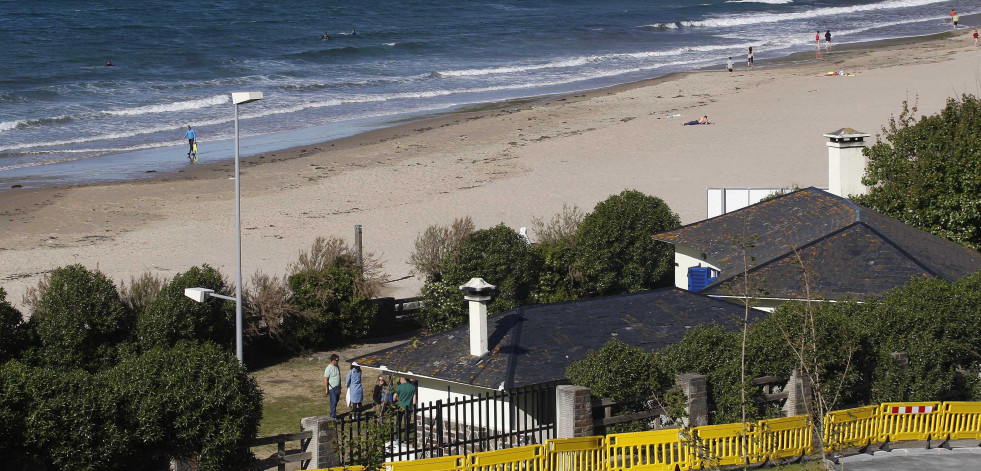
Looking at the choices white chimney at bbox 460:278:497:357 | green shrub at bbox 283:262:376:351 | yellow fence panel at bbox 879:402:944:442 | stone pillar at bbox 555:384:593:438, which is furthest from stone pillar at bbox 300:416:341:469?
green shrub at bbox 283:262:376:351

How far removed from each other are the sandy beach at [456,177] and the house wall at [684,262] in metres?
6.93

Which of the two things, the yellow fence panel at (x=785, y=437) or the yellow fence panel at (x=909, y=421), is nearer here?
the yellow fence panel at (x=785, y=437)

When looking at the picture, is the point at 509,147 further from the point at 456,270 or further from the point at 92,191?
the point at 456,270

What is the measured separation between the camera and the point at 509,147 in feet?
140

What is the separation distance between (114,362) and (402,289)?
8.76m

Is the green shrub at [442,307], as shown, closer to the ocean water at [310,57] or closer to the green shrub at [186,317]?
the green shrub at [186,317]

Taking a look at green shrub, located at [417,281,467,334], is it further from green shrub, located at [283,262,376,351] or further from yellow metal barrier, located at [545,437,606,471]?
yellow metal barrier, located at [545,437,606,471]

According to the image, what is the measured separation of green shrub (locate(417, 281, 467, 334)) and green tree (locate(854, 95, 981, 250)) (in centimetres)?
858

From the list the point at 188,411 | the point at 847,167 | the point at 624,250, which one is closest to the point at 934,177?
the point at 847,167

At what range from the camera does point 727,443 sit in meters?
13.8

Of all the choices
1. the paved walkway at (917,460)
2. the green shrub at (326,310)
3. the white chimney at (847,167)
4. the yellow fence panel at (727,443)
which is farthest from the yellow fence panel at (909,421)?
the green shrub at (326,310)

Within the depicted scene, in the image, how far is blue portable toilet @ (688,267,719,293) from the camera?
22.0 m

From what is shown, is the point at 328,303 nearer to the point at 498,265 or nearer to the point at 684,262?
the point at 498,265

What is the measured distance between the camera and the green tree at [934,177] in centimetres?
2184
